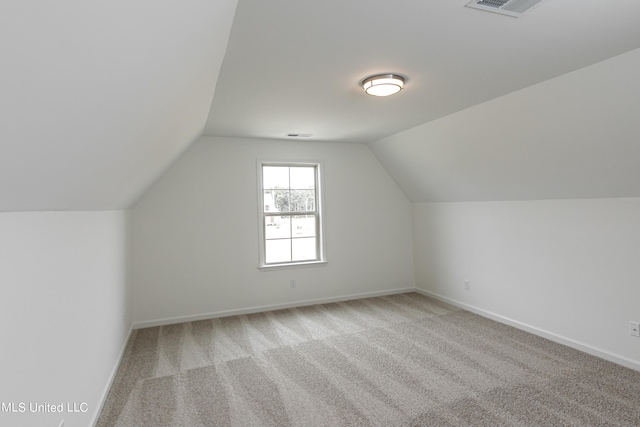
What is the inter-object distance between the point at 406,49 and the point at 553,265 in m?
2.73

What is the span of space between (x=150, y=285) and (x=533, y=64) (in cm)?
436

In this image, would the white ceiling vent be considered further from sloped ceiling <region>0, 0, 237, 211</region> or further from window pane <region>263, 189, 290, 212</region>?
window pane <region>263, 189, 290, 212</region>

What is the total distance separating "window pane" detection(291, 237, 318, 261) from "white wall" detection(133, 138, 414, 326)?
20cm

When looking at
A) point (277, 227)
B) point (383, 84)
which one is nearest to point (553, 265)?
point (383, 84)

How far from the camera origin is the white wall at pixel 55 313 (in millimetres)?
1235

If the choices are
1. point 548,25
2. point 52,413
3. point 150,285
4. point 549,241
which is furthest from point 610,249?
point 150,285

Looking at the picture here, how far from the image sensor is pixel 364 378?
281 cm

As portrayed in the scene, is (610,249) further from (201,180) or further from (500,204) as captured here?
(201,180)

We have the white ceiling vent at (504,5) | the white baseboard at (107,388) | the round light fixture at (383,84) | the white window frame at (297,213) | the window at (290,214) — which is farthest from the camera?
the window at (290,214)

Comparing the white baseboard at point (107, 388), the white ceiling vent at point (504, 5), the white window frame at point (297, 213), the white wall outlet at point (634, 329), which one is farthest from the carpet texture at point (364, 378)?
the white ceiling vent at point (504, 5)

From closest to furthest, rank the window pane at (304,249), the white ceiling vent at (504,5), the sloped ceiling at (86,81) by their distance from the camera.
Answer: the sloped ceiling at (86,81) < the white ceiling vent at (504,5) < the window pane at (304,249)

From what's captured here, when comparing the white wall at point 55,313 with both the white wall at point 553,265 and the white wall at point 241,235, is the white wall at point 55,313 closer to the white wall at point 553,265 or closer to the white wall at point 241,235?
the white wall at point 241,235

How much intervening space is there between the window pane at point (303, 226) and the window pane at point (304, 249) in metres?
0.08

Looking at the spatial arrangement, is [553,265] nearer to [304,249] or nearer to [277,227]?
[304,249]
